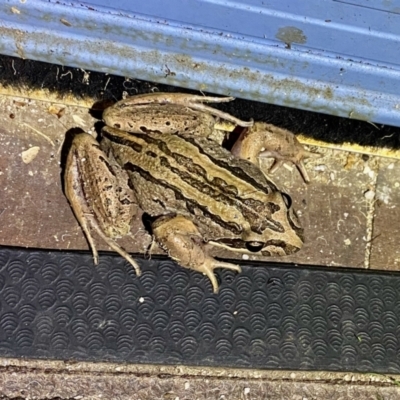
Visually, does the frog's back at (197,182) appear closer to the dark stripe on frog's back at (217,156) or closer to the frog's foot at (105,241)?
the dark stripe on frog's back at (217,156)

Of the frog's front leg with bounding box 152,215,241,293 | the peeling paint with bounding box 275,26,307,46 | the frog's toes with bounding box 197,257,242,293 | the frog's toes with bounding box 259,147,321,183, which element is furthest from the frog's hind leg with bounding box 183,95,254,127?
the frog's toes with bounding box 197,257,242,293

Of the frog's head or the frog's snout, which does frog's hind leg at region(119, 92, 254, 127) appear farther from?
the frog's snout

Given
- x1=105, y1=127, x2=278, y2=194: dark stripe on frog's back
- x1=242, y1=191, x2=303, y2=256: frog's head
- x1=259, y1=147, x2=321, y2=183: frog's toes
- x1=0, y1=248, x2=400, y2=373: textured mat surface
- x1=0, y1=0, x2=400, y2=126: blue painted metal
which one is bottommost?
x1=0, y1=248, x2=400, y2=373: textured mat surface

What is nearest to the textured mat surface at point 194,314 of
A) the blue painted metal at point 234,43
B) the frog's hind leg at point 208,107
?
the frog's hind leg at point 208,107

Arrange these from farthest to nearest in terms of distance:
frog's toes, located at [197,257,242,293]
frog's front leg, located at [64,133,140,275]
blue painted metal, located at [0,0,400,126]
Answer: frog's toes, located at [197,257,242,293]
frog's front leg, located at [64,133,140,275]
blue painted metal, located at [0,0,400,126]

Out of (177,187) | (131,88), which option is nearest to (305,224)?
(177,187)

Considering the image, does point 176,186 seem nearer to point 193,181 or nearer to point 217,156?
point 193,181

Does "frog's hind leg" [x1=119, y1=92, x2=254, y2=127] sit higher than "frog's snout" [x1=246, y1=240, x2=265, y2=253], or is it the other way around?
"frog's hind leg" [x1=119, y1=92, x2=254, y2=127]

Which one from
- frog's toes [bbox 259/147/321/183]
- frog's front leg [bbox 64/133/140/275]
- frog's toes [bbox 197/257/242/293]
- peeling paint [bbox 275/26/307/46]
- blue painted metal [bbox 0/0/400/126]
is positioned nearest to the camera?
blue painted metal [bbox 0/0/400/126]
